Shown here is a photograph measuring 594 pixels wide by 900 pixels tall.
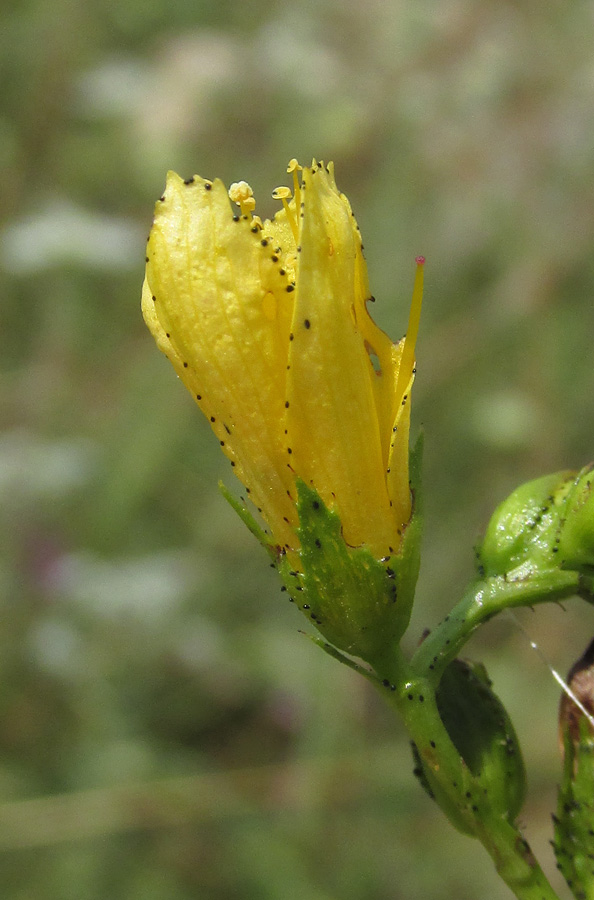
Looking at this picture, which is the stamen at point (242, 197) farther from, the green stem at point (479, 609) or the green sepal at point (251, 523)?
the green stem at point (479, 609)

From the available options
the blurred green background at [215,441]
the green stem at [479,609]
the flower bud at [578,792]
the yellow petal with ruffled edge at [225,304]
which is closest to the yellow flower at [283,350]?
the yellow petal with ruffled edge at [225,304]

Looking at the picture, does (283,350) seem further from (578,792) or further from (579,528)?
(578,792)

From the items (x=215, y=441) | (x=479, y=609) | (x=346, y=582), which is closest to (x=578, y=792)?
(x=479, y=609)

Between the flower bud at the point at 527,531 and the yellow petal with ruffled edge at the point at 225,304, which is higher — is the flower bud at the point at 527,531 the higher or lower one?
the lower one

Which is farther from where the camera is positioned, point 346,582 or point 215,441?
point 215,441

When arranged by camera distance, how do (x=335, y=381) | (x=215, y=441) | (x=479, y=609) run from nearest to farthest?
(x=335, y=381), (x=479, y=609), (x=215, y=441)

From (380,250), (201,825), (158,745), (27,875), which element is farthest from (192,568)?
(380,250)
